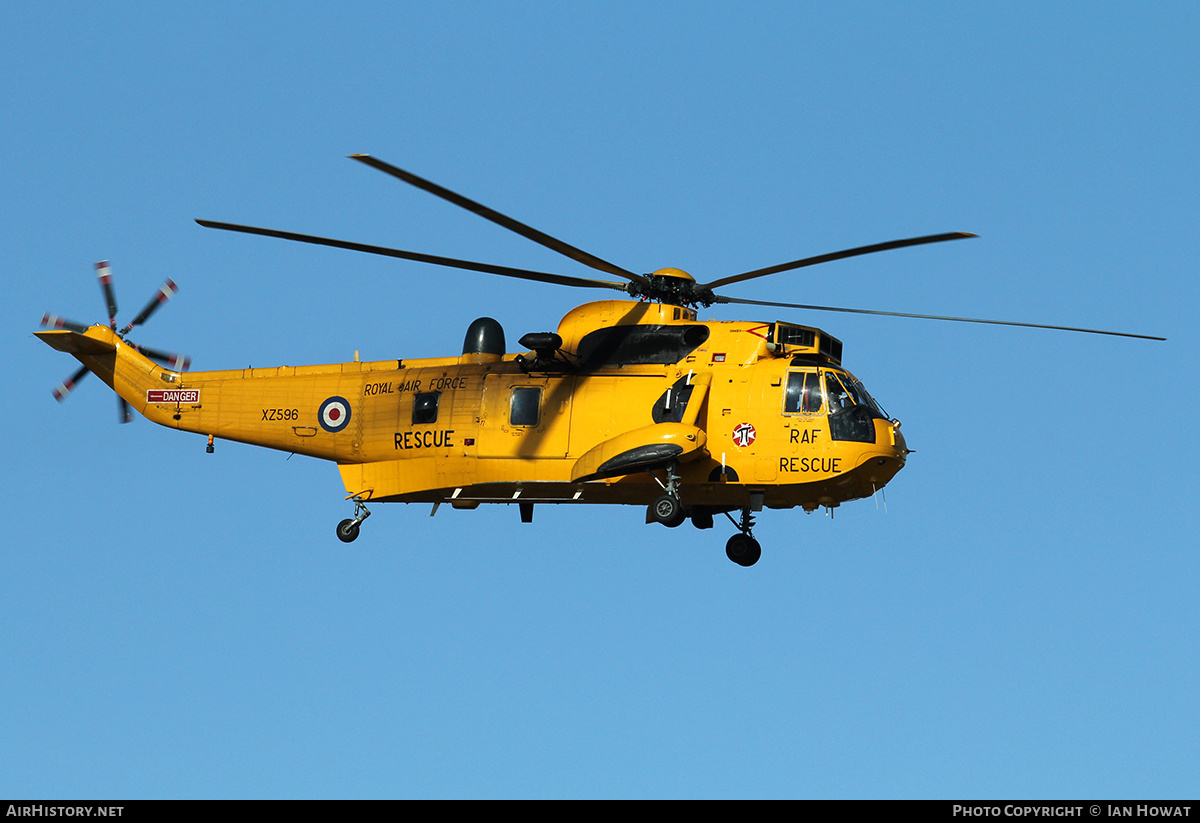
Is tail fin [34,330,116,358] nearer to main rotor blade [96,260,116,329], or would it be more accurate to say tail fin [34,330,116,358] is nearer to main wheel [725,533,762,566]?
main rotor blade [96,260,116,329]

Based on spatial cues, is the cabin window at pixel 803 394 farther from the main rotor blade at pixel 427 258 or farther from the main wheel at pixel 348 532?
the main wheel at pixel 348 532

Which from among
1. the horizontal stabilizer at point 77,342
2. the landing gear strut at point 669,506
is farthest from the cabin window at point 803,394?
the horizontal stabilizer at point 77,342

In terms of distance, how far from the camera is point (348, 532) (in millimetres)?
32156

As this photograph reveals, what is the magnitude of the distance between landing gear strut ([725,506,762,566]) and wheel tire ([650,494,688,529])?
246 cm

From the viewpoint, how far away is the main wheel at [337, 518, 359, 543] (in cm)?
3219

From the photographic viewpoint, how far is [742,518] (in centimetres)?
3138

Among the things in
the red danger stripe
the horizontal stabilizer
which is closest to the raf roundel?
the red danger stripe

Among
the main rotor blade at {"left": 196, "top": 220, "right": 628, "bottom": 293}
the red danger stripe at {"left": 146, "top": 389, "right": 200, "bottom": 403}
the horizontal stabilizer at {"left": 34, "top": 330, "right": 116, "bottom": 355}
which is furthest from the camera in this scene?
the horizontal stabilizer at {"left": 34, "top": 330, "right": 116, "bottom": 355}

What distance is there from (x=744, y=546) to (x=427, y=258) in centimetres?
876

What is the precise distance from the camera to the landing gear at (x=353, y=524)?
3219cm

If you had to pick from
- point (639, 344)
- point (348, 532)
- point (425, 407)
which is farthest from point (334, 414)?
point (639, 344)
